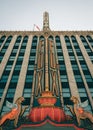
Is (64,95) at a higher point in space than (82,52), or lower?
lower

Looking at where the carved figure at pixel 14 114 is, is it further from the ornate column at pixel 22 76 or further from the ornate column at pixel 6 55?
the ornate column at pixel 6 55

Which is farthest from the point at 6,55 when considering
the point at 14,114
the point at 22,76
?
the point at 14,114

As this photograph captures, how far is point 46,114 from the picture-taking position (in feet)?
65.6

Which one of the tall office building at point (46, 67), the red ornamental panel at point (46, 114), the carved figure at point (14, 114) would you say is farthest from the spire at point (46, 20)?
the red ornamental panel at point (46, 114)

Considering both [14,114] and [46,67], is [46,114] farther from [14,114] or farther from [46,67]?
[46,67]

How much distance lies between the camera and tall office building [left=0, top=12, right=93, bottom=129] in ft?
79.8

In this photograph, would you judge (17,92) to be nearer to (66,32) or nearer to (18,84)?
(18,84)

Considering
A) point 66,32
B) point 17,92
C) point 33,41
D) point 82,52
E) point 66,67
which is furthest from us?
Result: point 66,32

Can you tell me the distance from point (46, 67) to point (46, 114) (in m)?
6.15

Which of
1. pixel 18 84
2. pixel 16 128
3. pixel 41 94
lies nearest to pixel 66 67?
pixel 18 84

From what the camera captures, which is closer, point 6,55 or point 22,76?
point 22,76

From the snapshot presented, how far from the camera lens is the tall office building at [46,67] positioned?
2433 centimetres

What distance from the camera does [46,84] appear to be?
73.5 ft

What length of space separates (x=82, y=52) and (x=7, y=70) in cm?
1775
